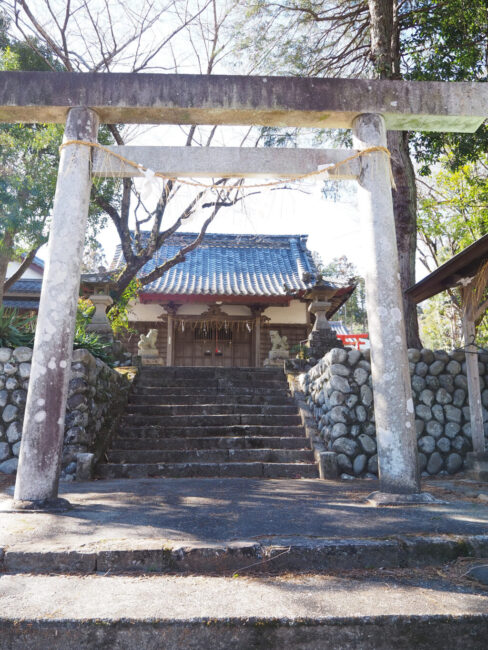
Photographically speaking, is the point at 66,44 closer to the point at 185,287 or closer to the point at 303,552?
the point at 185,287

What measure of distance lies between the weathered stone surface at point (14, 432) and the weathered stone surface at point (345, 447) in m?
4.49

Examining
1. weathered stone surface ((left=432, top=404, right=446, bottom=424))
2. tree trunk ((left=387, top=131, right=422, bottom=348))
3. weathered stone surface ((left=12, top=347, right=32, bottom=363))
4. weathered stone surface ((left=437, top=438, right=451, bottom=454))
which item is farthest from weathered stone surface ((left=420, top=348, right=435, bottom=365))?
weathered stone surface ((left=12, top=347, right=32, bottom=363))

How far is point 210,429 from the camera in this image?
293 inches

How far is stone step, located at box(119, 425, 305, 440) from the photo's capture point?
734cm

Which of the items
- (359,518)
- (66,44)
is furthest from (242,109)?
(66,44)

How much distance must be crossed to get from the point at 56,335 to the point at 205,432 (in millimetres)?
3894

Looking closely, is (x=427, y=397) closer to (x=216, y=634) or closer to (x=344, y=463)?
(x=344, y=463)

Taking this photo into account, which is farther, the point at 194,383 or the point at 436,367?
the point at 194,383

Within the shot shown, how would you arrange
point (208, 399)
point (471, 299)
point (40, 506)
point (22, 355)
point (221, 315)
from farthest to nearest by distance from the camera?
point (221, 315) → point (208, 399) → point (471, 299) → point (22, 355) → point (40, 506)

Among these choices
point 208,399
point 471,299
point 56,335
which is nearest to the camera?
point 56,335

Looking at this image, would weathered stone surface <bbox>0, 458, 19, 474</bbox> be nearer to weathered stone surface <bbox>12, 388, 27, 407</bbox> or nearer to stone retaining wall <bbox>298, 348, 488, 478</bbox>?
weathered stone surface <bbox>12, 388, 27, 407</bbox>

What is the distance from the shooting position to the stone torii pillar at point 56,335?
12.5 ft

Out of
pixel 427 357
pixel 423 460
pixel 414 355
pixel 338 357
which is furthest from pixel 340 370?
pixel 423 460

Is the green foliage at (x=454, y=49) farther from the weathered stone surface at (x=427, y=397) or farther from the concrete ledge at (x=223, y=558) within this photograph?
the concrete ledge at (x=223, y=558)
